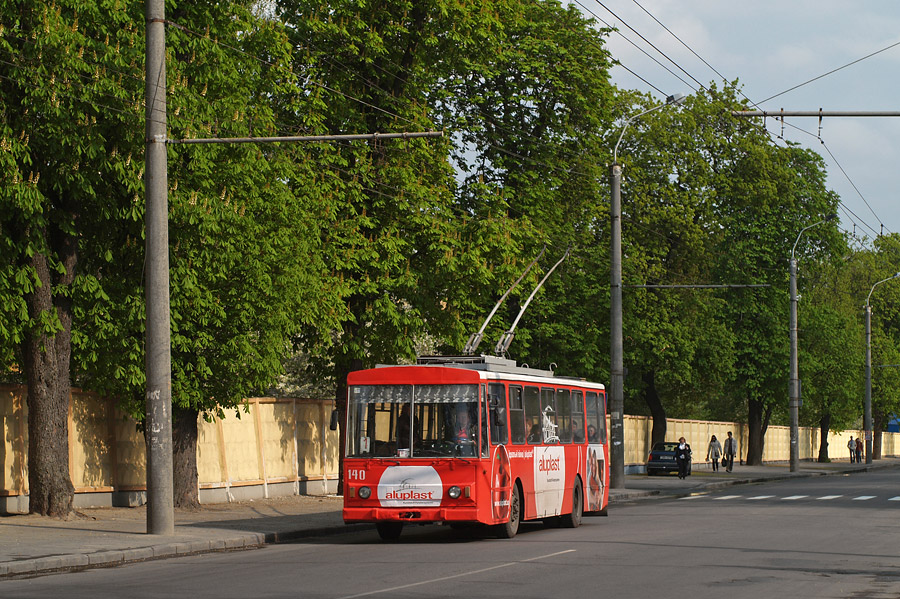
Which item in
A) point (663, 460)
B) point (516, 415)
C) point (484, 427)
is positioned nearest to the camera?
point (484, 427)

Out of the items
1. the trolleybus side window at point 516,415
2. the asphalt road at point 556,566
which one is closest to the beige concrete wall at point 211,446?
the asphalt road at point 556,566

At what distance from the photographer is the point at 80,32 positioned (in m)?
20.2

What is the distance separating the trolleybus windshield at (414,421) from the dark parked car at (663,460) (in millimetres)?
32716

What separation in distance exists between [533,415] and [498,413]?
189 centimetres

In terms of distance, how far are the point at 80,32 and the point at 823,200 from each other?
45925mm

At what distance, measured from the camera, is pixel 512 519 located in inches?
832

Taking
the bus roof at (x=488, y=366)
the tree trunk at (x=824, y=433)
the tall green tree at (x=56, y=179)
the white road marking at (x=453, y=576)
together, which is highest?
the tall green tree at (x=56, y=179)

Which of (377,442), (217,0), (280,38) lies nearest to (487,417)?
(377,442)

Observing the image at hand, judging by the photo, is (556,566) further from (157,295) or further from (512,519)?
(157,295)

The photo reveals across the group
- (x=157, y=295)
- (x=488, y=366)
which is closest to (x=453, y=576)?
(x=488, y=366)

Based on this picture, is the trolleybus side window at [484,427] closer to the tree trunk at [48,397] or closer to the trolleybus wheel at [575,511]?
the trolleybus wheel at [575,511]

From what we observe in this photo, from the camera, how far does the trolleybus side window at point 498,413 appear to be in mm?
20406

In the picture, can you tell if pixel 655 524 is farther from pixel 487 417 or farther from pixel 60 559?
pixel 60 559

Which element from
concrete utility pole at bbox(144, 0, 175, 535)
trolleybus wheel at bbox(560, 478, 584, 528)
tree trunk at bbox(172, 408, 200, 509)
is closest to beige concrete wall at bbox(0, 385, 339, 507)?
tree trunk at bbox(172, 408, 200, 509)
